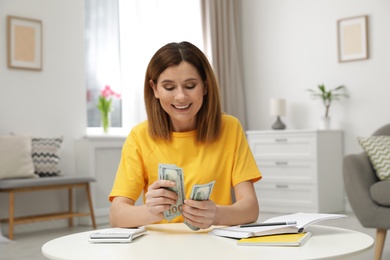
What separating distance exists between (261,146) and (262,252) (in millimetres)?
4850

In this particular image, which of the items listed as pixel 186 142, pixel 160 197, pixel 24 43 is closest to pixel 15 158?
pixel 24 43

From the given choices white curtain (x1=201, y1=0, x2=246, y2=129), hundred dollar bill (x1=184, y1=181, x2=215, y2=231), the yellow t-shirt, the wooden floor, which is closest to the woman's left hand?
hundred dollar bill (x1=184, y1=181, x2=215, y2=231)

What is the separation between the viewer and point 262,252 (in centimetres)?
128

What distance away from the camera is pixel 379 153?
3.74 metres

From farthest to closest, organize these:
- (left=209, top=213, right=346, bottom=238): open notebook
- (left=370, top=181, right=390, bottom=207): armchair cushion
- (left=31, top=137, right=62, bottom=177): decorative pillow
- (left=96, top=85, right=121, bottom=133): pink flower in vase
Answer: (left=96, top=85, right=121, bottom=133): pink flower in vase < (left=31, top=137, right=62, bottom=177): decorative pillow < (left=370, top=181, right=390, bottom=207): armchair cushion < (left=209, top=213, right=346, bottom=238): open notebook

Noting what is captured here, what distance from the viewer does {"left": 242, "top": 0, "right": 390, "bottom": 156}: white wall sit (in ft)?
18.9

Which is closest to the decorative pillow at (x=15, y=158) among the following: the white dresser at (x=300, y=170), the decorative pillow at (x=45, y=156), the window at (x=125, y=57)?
the decorative pillow at (x=45, y=156)

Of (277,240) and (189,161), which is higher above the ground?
(189,161)

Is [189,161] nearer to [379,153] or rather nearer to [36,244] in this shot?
[379,153]

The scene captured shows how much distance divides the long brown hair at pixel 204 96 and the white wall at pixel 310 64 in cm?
426

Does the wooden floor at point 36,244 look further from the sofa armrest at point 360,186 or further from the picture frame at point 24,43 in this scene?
the picture frame at point 24,43

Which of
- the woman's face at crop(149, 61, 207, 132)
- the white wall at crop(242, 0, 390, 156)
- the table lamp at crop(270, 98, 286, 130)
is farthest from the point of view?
the table lamp at crop(270, 98, 286, 130)

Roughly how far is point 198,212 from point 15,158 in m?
3.43

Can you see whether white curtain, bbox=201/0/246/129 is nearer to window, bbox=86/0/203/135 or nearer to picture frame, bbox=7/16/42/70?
window, bbox=86/0/203/135
